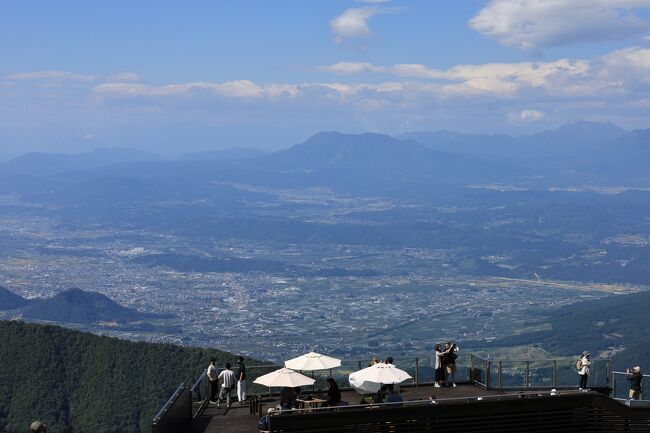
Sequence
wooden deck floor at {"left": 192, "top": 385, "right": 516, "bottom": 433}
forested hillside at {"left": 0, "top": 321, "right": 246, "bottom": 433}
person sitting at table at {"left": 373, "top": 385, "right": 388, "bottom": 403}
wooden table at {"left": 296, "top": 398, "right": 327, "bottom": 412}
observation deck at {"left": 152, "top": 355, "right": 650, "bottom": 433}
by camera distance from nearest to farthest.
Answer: observation deck at {"left": 152, "top": 355, "right": 650, "bottom": 433}
wooden table at {"left": 296, "top": 398, "right": 327, "bottom": 412}
wooden deck floor at {"left": 192, "top": 385, "right": 516, "bottom": 433}
person sitting at table at {"left": 373, "top": 385, "right": 388, "bottom": 403}
forested hillside at {"left": 0, "top": 321, "right": 246, "bottom": 433}

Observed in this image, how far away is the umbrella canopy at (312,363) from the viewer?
35188 mm

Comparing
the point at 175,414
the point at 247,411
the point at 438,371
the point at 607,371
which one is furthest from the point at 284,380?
the point at 607,371

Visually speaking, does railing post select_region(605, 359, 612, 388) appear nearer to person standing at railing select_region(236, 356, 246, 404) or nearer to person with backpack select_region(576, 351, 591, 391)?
person with backpack select_region(576, 351, 591, 391)

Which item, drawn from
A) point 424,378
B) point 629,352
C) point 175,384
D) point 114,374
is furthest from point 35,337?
point 629,352

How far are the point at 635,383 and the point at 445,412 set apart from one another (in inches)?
405

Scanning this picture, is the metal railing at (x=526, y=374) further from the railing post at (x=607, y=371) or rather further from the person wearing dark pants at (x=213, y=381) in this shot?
the person wearing dark pants at (x=213, y=381)

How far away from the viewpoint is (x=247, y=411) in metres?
32.8

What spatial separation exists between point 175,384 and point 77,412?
12837 millimetres

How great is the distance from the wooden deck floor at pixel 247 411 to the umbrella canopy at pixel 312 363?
3.99ft

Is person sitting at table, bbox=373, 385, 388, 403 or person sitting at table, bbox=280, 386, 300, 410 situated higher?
person sitting at table, bbox=280, 386, 300, 410

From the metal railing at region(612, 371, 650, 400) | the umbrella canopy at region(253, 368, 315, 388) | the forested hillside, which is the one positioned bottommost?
the forested hillside

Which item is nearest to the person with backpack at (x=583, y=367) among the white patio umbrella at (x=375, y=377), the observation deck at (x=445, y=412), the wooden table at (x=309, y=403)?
the observation deck at (x=445, y=412)

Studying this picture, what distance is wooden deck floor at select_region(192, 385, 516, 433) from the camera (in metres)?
30.5

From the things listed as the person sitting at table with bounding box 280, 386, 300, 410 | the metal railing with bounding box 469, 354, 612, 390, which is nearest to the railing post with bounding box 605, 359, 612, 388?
the metal railing with bounding box 469, 354, 612, 390
